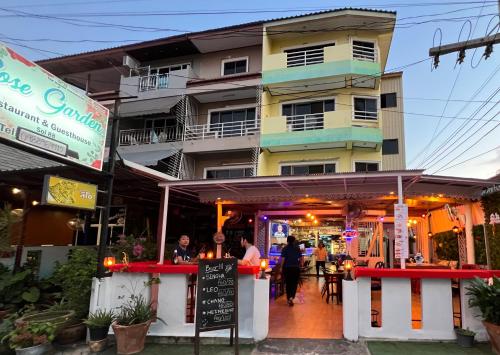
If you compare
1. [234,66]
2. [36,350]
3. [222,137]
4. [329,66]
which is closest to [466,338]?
[36,350]

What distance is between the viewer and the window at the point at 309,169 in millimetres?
15672

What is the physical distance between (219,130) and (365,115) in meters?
7.03

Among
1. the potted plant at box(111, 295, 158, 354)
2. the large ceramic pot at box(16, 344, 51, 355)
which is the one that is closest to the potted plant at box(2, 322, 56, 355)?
the large ceramic pot at box(16, 344, 51, 355)

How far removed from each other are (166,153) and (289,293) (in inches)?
387

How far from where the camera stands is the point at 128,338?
5488mm

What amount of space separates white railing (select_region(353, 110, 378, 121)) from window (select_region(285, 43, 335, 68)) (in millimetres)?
3133

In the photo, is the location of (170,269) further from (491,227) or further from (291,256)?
(491,227)

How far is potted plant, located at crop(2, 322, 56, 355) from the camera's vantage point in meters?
5.39

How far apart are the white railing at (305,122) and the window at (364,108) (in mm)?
1653

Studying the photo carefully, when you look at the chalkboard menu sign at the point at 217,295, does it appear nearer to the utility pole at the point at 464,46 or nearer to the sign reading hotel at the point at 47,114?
the sign reading hotel at the point at 47,114

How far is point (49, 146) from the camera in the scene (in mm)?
5160

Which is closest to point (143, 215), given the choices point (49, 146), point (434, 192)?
point (49, 146)

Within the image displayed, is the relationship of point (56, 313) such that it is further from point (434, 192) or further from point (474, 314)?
point (434, 192)

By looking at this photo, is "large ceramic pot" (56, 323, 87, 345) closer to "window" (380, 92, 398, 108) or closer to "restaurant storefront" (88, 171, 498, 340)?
"restaurant storefront" (88, 171, 498, 340)
